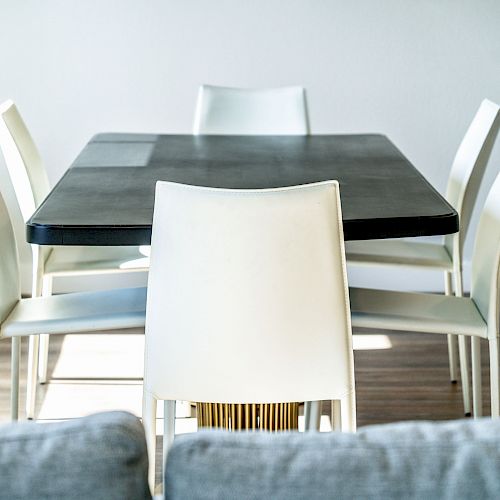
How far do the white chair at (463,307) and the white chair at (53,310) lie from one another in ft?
1.84

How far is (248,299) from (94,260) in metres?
1.16

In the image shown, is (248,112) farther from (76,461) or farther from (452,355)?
(76,461)

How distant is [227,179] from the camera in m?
2.66

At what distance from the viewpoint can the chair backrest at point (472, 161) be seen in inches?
120

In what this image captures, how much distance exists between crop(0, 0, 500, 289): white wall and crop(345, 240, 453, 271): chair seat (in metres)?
1.13

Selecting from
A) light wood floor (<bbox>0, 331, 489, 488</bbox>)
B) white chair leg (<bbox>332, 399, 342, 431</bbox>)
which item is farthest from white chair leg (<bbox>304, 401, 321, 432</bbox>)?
light wood floor (<bbox>0, 331, 489, 488</bbox>)

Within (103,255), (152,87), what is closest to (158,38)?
(152,87)

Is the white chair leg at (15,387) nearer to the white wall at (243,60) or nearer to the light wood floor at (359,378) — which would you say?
the light wood floor at (359,378)

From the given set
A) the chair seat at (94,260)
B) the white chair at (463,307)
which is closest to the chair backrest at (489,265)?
the white chair at (463,307)

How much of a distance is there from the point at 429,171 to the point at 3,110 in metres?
1.95

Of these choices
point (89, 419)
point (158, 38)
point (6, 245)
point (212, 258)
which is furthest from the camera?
point (158, 38)

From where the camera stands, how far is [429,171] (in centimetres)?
428

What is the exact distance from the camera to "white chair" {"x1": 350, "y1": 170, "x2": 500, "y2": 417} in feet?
8.12

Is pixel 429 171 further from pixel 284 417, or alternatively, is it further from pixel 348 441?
pixel 348 441
